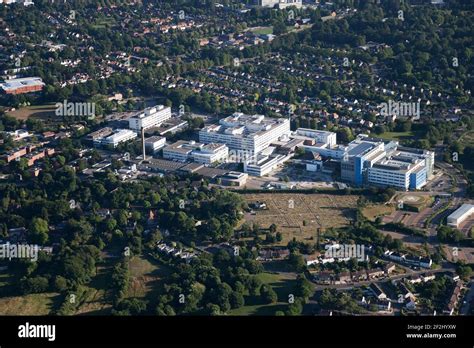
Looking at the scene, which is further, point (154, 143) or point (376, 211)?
point (154, 143)

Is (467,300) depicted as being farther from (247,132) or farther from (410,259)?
(247,132)

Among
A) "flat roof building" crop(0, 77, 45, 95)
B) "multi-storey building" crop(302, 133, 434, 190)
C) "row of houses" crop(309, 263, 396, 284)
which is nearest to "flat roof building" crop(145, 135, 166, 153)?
"multi-storey building" crop(302, 133, 434, 190)

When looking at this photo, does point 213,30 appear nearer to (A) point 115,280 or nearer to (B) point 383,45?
(B) point 383,45

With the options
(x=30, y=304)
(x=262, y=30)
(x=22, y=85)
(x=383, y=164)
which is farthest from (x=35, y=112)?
(x=262, y=30)

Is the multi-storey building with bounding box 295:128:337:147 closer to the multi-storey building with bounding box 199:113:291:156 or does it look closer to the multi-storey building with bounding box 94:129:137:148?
the multi-storey building with bounding box 199:113:291:156

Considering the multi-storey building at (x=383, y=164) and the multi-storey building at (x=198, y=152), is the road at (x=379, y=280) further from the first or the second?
the multi-storey building at (x=198, y=152)

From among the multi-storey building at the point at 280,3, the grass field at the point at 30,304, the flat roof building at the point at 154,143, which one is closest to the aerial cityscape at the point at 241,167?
the grass field at the point at 30,304
